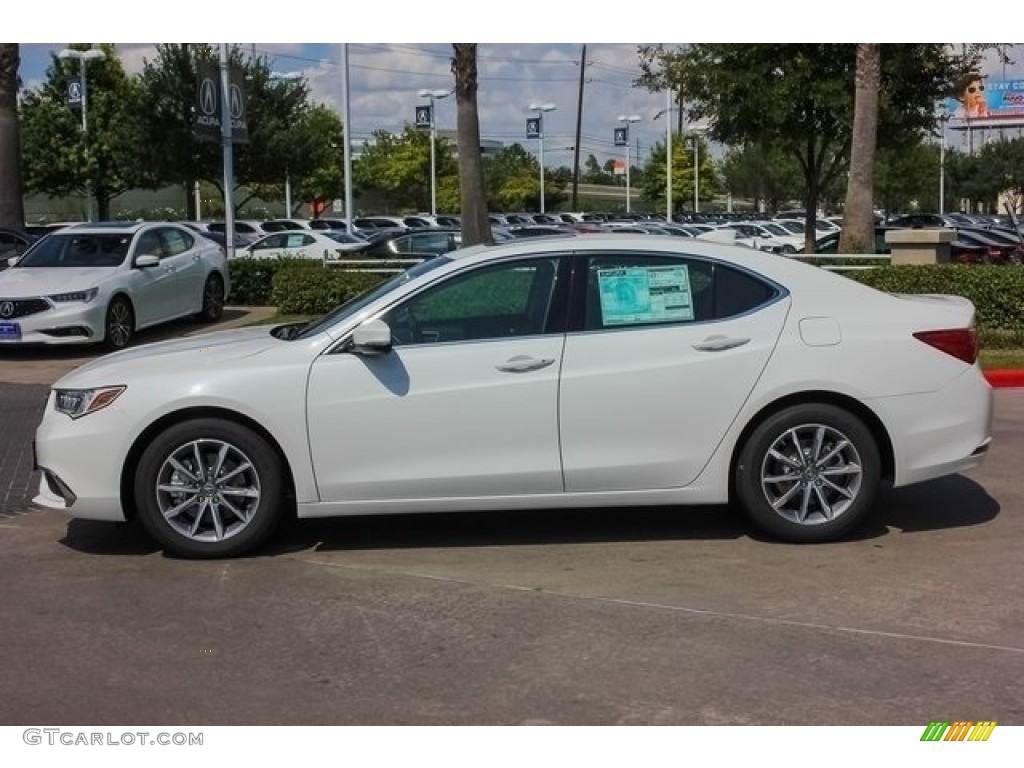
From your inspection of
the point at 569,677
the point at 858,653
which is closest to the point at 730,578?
the point at 858,653

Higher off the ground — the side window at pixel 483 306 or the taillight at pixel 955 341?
the side window at pixel 483 306

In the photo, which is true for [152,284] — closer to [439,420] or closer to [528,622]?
[439,420]

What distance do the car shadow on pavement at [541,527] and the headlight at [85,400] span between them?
789 mm

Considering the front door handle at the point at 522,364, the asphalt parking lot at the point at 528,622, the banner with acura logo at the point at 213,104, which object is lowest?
the asphalt parking lot at the point at 528,622

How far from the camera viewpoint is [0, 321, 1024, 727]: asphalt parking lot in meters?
4.26

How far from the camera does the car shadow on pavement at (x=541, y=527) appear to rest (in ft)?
20.9

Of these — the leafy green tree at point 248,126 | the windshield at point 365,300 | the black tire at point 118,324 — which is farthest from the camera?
the leafy green tree at point 248,126

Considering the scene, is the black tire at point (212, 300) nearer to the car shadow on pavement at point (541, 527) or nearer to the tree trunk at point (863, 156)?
the tree trunk at point (863, 156)

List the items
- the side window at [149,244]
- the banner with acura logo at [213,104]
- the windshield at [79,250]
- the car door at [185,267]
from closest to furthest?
the windshield at [79,250] → the side window at [149,244] → the car door at [185,267] → the banner with acura logo at [213,104]

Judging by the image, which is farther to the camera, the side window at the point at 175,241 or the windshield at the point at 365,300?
the side window at the point at 175,241

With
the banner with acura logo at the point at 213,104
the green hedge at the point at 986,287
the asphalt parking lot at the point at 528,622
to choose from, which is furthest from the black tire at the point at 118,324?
the green hedge at the point at 986,287

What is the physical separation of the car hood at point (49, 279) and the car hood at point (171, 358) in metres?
7.91

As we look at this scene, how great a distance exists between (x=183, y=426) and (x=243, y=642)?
55.3 inches

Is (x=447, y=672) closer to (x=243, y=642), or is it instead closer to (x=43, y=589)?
(x=243, y=642)
